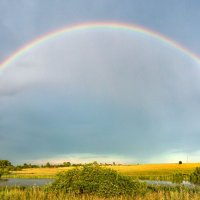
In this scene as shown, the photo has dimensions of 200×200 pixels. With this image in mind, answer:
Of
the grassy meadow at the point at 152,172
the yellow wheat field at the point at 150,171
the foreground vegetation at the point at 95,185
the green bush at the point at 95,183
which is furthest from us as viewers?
the yellow wheat field at the point at 150,171

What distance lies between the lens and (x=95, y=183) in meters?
24.0

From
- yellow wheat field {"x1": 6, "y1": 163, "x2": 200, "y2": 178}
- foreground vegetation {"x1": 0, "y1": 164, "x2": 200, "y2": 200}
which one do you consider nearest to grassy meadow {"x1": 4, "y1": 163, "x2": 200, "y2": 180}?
yellow wheat field {"x1": 6, "y1": 163, "x2": 200, "y2": 178}

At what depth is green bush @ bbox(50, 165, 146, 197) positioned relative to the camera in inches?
935

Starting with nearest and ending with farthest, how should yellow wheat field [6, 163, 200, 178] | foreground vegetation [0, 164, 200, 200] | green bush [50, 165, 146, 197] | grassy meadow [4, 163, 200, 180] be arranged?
foreground vegetation [0, 164, 200, 200], green bush [50, 165, 146, 197], grassy meadow [4, 163, 200, 180], yellow wheat field [6, 163, 200, 178]

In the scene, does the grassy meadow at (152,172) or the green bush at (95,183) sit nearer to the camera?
the green bush at (95,183)

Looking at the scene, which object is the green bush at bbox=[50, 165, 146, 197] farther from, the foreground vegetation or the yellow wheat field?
the yellow wheat field

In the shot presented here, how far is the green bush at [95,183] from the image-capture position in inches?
935

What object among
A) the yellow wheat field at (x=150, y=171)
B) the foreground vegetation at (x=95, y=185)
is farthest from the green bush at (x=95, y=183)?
the yellow wheat field at (x=150, y=171)

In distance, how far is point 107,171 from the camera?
82.7 feet

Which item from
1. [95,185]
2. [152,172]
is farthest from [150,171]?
[95,185]

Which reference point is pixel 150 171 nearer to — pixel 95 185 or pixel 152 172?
pixel 152 172

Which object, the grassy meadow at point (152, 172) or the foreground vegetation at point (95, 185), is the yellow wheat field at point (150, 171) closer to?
the grassy meadow at point (152, 172)

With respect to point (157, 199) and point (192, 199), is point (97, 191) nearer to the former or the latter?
point (157, 199)

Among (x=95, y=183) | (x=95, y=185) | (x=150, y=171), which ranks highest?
(x=150, y=171)
